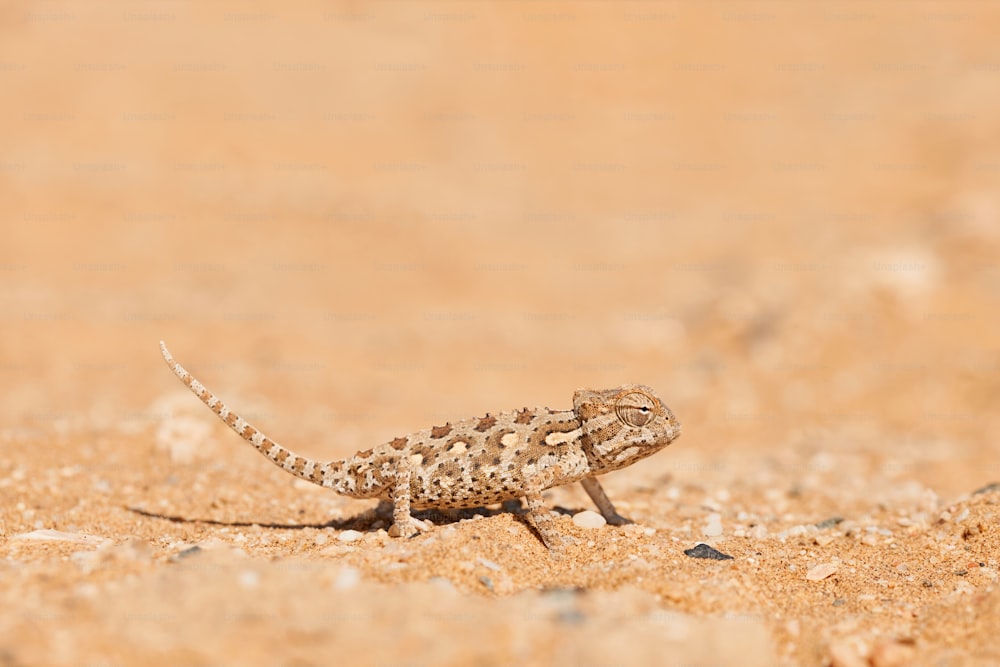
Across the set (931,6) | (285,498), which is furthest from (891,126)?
(285,498)

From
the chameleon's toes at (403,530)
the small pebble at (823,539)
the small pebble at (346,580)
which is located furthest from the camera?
the small pebble at (823,539)

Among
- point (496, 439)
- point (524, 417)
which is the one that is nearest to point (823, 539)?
point (524, 417)

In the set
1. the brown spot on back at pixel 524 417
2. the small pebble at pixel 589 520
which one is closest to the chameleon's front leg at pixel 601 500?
the small pebble at pixel 589 520

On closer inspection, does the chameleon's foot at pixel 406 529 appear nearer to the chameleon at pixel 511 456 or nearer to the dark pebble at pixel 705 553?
the chameleon at pixel 511 456

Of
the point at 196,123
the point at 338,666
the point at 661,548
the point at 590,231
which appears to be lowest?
the point at 338,666

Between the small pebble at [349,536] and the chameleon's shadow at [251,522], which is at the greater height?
the chameleon's shadow at [251,522]

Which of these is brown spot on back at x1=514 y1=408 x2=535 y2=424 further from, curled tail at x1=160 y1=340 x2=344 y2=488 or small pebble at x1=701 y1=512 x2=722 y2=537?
small pebble at x1=701 y1=512 x2=722 y2=537

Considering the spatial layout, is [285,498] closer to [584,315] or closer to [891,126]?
[584,315]

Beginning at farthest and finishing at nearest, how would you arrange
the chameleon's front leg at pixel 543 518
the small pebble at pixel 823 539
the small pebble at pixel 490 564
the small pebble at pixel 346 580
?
the small pebble at pixel 823 539
the chameleon's front leg at pixel 543 518
the small pebble at pixel 490 564
the small pebble at pixel 346 580

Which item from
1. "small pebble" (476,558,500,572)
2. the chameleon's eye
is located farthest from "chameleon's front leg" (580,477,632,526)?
"small pebble" (476,558,500,572)
